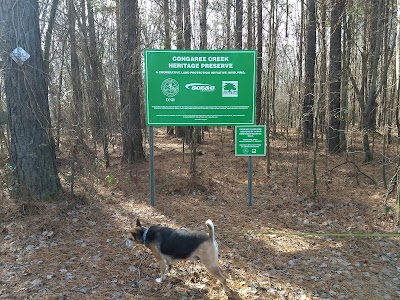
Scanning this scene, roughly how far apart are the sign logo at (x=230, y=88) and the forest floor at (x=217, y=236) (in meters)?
2.84

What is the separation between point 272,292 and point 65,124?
5.18 meters

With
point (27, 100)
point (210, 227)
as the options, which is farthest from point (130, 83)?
point (210, 227)

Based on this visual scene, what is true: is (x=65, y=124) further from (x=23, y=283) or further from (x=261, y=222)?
(x=261, y=222)

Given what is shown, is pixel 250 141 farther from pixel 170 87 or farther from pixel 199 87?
pixel 170 87

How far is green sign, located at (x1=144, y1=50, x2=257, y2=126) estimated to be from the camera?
744 cm

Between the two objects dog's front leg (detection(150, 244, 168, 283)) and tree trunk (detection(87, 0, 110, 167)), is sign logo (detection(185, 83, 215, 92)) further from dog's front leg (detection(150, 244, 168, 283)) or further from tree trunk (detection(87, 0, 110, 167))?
dog's front leg (detection(150, 244, 168, 283))

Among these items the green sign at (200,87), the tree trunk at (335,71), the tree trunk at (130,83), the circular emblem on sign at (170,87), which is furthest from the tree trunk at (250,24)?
the circular emblem on sign at (170,87)

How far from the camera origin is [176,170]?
10.5m

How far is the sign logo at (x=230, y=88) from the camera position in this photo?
25.1ft

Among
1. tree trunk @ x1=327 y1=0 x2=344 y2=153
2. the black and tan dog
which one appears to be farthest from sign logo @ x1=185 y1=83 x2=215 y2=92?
the black and tan dog

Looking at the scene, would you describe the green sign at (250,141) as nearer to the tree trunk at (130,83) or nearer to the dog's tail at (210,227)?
the dog's tail at (210,227)

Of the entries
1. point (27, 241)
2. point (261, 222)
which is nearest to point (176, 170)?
point (261, 222)

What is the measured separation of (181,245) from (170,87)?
4.32m

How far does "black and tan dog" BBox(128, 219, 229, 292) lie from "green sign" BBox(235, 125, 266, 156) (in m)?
3.80
